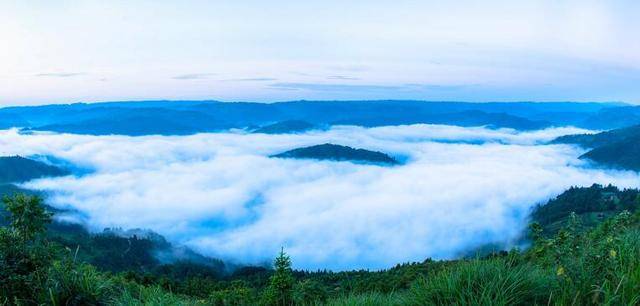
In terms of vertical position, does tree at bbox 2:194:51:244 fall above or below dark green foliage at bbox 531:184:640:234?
above

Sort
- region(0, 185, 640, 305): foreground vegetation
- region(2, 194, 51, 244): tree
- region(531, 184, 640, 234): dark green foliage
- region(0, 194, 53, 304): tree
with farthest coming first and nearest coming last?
region(531, 184, 640, 234): dark green foliage → region(2, 194, 51, 244): tree → region(0, 194, 53, 304): tree → region(0, 185, 640, 305): foreground vegetation

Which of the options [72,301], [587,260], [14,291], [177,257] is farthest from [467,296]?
[177,257]

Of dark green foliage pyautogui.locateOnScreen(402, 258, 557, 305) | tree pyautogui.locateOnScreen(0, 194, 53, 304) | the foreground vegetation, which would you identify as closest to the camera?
the foreground vegetation

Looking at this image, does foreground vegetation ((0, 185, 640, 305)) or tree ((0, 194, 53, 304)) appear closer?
foreground vegetation ((0, 185, 640, 305))

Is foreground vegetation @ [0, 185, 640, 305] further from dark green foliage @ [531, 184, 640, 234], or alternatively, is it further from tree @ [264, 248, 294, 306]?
dark green foliage @ [531, 184, 640, 234]

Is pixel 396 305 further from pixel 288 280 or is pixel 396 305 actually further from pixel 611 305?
pixel 288 280

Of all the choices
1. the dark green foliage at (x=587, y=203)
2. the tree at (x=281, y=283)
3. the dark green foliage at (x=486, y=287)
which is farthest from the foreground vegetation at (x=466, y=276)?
the dark green foliage at (x=587, y=203)

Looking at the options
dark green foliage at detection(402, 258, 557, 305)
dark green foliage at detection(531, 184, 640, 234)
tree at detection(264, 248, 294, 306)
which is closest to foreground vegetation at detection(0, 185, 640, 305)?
dark green foliage at detection(402, 258, 557, 305)

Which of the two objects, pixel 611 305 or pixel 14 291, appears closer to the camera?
pixel 611 305

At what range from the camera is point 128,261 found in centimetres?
14800

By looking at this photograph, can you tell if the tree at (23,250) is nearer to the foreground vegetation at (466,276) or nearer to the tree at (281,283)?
the foreground vegetation at (466,276)

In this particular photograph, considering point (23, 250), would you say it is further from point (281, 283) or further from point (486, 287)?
point (281, 283)

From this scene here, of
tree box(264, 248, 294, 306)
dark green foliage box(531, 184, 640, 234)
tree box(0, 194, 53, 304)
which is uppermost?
tree box(0, 194, 53, 304)

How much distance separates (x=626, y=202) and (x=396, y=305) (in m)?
160
